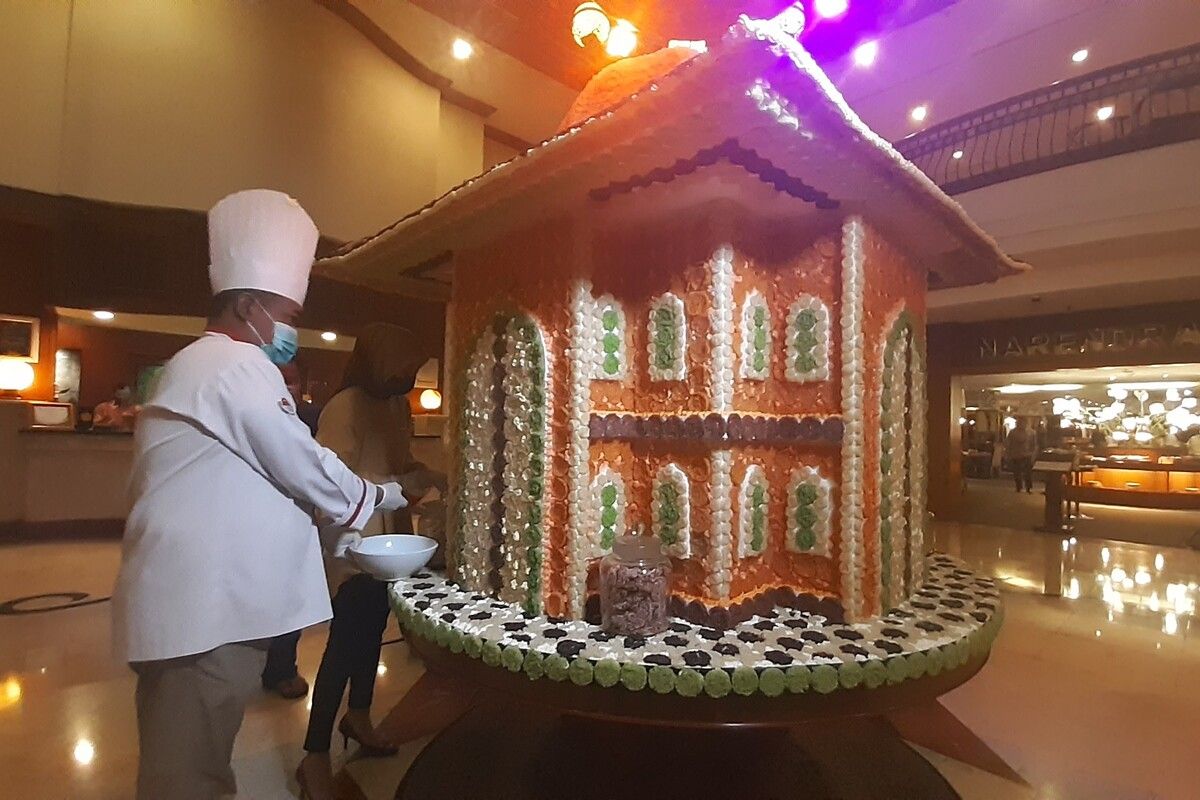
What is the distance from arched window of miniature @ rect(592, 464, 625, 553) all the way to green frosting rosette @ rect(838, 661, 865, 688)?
0.74 metres

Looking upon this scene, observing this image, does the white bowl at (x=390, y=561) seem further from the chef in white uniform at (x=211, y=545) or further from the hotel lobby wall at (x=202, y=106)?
the hotel lobby wall at (x=202, y=106)

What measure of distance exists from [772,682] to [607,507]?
0.72 metres

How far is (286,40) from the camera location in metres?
6.05

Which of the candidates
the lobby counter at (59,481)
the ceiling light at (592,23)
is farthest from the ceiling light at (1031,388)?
the lobby counter at (59,481)

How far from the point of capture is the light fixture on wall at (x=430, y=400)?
29.4 ft

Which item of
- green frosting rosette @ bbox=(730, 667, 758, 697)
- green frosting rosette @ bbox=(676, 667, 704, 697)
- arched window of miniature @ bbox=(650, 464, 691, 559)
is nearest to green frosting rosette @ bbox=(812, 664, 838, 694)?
green frosting rosette @ bbox=(730, 667, 758, 697)

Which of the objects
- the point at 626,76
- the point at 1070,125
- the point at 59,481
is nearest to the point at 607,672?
the point at 626,76

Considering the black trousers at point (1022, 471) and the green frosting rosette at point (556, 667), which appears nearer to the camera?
the green frosting rosette at point (556, 667)

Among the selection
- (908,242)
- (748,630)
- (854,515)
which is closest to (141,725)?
(748,630)

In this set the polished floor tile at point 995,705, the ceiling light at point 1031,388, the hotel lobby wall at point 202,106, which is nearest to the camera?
the polished floor tile at point 995,705

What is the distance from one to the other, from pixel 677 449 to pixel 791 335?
1.69ft

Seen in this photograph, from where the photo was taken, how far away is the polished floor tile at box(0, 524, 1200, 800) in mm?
2336

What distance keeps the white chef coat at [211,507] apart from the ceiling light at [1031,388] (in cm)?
1040

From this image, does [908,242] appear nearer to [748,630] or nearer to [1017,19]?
[748,630]
